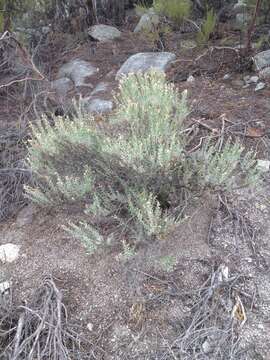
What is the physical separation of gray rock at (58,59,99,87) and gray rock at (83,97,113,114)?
626 millimetres

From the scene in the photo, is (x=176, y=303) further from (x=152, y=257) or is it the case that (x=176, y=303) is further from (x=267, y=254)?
(x=267, y=254)

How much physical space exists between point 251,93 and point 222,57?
81 centimetres

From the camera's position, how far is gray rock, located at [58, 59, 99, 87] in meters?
4.48

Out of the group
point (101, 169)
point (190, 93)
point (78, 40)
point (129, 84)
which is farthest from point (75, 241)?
point (78, 40)

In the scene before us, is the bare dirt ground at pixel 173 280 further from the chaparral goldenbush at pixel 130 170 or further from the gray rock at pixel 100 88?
the gray rock at pixel 100 88

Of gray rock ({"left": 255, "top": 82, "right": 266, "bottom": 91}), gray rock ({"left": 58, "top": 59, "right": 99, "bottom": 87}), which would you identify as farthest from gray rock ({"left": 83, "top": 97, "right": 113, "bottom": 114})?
gray rock ({"left": 255, "top": 82, "right": 266, "bottom": 91})

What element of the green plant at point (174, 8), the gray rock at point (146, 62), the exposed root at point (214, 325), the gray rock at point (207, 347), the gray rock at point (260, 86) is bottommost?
the gray rock at point (207, 347)

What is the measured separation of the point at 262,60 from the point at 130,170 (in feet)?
7.33

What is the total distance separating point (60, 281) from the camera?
2.23 meters

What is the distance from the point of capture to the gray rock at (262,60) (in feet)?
12.3

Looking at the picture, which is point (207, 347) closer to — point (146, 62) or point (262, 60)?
point (262, 60)

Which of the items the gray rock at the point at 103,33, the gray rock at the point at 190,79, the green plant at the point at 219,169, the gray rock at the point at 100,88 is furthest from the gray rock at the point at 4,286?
the gray rock at the point at 103,33

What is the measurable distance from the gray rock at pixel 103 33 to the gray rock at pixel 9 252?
3.58 metres

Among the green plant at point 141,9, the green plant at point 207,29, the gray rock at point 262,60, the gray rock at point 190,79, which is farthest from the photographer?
the green plant at point 141,9
